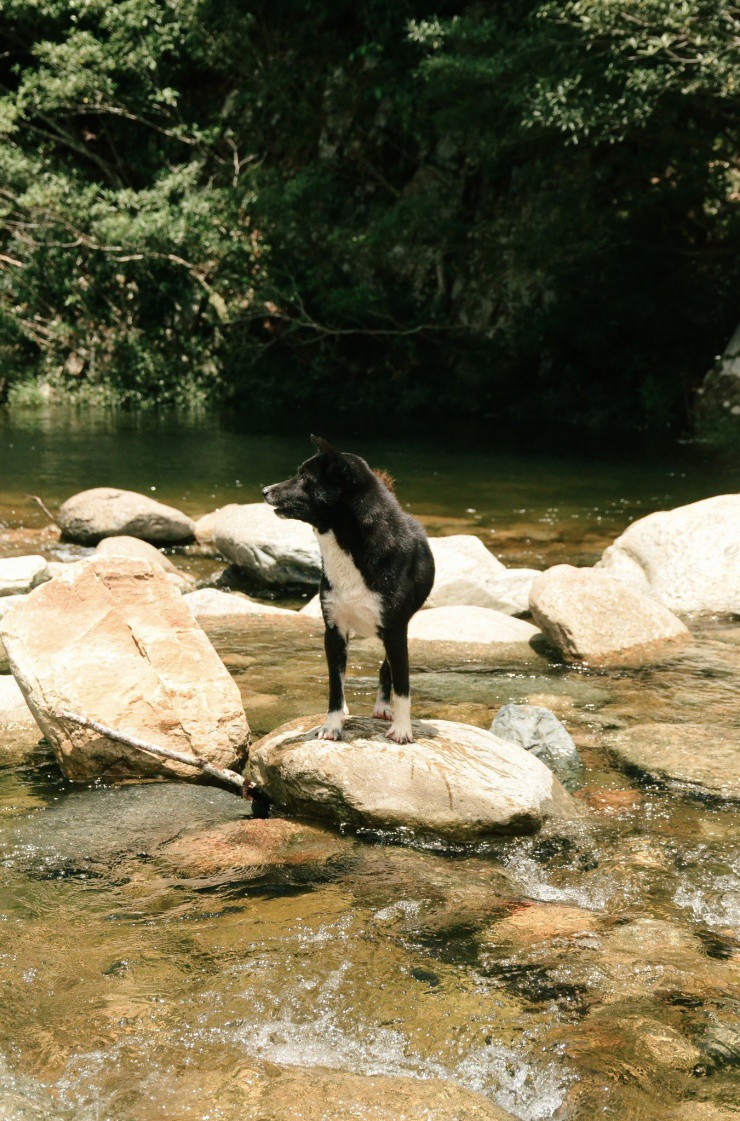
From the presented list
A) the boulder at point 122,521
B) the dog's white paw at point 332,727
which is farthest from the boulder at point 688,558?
the boulder at point 122,521

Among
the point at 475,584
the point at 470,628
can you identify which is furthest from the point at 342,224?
the point at 470,628

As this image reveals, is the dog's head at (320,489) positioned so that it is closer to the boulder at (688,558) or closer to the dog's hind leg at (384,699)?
the dog's hind leg at (384,699)

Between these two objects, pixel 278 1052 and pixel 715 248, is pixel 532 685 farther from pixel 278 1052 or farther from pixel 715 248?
pixel 715 248

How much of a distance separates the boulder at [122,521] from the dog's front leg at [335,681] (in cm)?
775

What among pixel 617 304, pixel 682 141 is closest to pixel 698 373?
pixel 617 304

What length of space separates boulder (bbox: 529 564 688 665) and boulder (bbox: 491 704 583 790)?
2.06 metres

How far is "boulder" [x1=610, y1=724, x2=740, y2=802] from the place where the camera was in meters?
5.52

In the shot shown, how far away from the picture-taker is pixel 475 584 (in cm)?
966

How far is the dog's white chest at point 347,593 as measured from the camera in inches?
189

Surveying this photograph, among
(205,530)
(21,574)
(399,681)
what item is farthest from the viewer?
(205,530)

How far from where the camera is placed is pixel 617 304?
22266 millimetres

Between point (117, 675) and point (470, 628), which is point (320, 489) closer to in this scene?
point (117, 675)

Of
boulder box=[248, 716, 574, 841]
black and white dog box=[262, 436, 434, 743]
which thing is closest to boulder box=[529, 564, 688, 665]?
boulder box=[248, 716, 574, 841]

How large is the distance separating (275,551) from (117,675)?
15.7 feet
